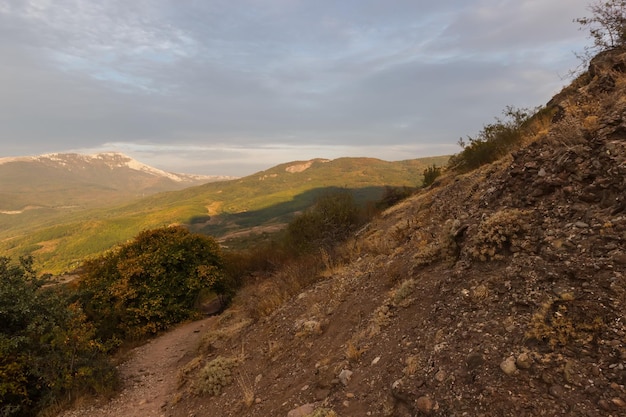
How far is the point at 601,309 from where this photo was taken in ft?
13.0

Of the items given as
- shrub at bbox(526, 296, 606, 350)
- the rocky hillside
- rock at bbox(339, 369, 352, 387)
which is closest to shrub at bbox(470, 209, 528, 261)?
the rocky hillside

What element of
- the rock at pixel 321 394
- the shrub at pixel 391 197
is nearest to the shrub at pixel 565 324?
the rock at pixel 321 394

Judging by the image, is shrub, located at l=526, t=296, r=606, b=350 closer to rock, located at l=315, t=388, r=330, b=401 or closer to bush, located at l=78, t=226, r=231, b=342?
rock, located at l=315, t=388, r=330, b=401

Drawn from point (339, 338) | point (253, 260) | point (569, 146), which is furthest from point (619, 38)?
point (253, 260)

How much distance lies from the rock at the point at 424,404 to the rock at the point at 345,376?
1.57 m

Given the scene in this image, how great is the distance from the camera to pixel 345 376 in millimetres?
5625

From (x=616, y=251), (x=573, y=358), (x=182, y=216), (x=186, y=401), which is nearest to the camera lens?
(x=573, y=358)

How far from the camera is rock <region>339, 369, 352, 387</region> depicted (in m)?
5.52

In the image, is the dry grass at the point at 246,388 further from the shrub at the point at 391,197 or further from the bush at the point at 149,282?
the shrub at the point at 391,197

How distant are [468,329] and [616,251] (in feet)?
6.86

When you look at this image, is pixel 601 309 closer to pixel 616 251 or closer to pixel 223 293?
pixel 616 251

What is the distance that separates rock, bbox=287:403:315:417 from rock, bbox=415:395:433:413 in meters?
1.96

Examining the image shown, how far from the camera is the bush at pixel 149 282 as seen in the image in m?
16.9

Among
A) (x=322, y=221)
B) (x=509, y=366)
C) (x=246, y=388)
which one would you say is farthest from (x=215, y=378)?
(x=322, y=221)
